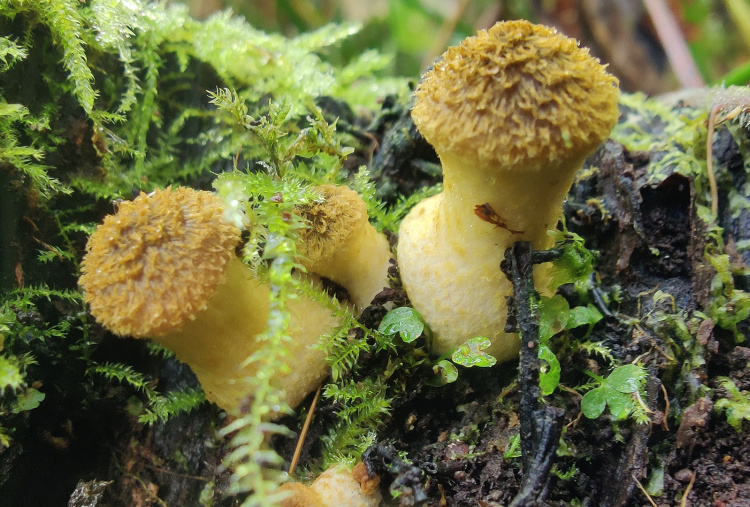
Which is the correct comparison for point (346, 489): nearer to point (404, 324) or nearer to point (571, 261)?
point (404, 324)

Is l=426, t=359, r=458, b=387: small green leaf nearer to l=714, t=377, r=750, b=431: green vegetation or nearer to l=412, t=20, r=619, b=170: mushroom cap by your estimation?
l=412, t=20, r=619, b=170: mushroom cap

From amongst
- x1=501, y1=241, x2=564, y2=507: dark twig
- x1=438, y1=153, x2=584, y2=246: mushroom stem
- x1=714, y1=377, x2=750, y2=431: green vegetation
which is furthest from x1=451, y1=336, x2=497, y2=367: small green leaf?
→ x1=714, y1=377, x2=750, y2=431: green vegetation

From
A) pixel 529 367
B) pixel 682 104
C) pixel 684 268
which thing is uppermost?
pixel 682 104

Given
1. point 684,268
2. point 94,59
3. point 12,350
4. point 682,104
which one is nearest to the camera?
point 12,350

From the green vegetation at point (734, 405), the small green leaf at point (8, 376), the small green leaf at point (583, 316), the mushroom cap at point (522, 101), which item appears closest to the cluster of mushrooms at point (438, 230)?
the mushroom cap at point (522, 101)

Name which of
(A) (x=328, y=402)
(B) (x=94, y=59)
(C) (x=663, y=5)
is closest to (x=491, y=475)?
(A) (x=328, y=402)

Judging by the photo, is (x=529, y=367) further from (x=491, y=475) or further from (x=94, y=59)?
(x=94, y=59)
